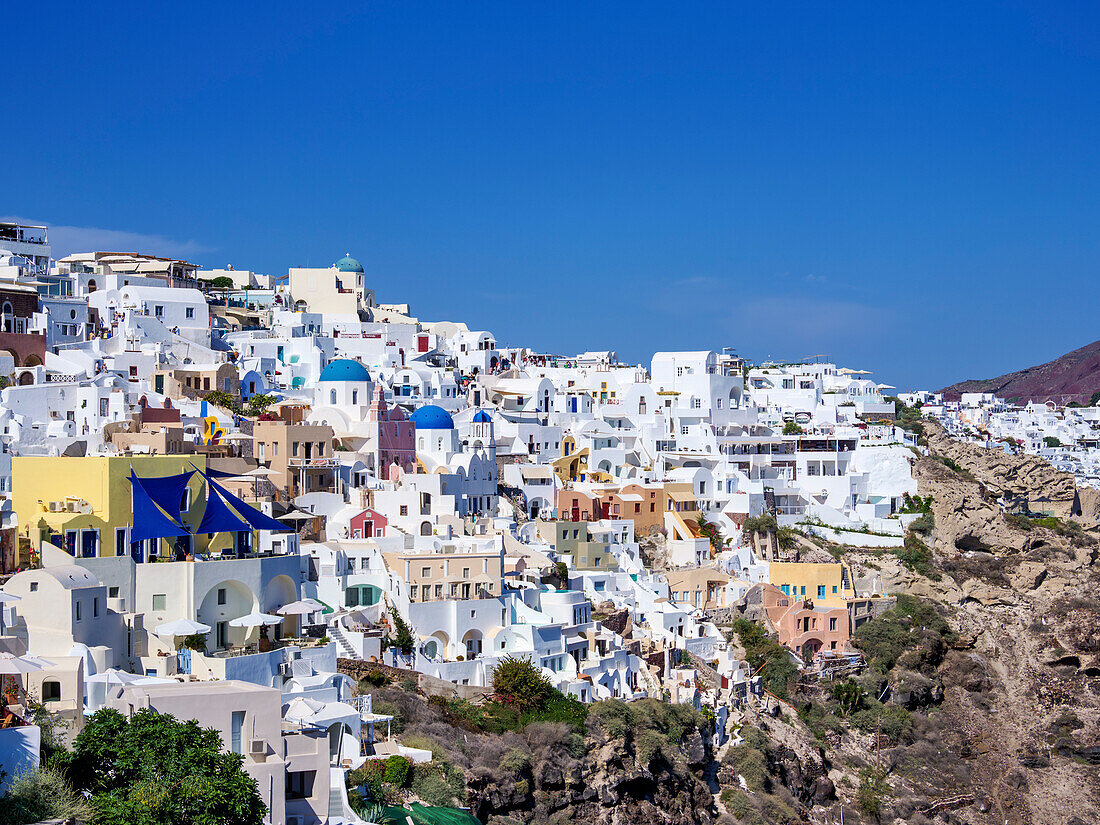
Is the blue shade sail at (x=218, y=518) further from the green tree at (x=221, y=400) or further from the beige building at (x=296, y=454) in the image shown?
the green tree at (x=221, y=400)

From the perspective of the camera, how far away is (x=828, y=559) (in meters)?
58.7

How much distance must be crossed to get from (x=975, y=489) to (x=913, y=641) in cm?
1543

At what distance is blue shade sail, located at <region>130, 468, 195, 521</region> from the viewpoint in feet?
112

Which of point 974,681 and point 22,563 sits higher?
point 22,563

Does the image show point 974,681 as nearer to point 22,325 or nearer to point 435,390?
point 435,390

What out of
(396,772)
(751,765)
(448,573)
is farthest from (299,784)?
(751,765)

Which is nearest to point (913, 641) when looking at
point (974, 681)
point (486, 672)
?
point (974, 681)

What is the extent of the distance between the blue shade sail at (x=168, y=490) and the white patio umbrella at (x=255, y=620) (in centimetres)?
325

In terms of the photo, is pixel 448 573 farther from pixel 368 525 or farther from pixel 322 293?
pixel 322 293

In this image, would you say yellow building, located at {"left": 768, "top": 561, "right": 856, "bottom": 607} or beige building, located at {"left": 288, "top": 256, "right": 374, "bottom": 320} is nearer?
yellow building, located at {"left": 768, "top": 561, "right": 856, "bottom": 607}

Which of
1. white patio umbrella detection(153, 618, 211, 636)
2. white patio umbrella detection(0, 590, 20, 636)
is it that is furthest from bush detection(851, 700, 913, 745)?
white patio umbrella detection(0, 590, 20, 636)

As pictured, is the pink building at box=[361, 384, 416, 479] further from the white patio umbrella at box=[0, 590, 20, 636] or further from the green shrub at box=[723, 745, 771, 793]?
the white patio umbrella at box=[0, 590, 20, 636]

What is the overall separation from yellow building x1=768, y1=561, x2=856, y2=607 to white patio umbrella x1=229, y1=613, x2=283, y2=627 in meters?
26.9

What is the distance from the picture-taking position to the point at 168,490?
113 ft
